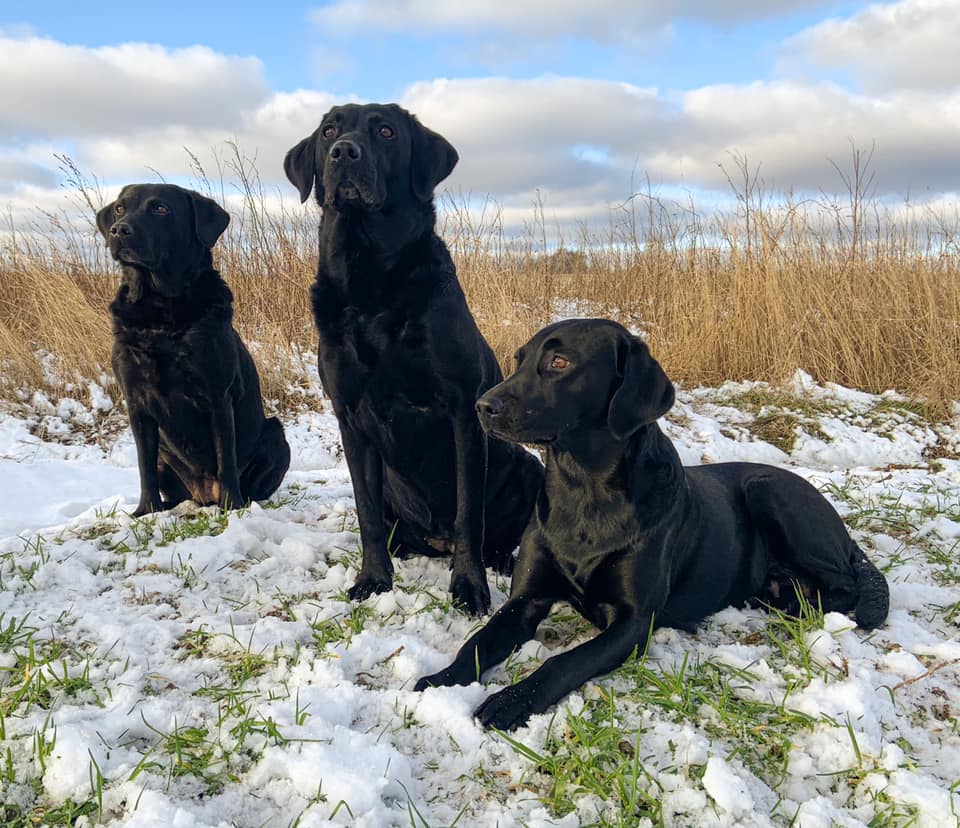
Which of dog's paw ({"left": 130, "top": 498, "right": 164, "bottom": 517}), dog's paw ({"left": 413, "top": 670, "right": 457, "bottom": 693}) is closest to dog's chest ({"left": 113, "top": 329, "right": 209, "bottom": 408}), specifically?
dog's paw ({"left": 130, "top": 498, "right": 164, "bottom": 517})

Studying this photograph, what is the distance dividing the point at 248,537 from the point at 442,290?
1.37m

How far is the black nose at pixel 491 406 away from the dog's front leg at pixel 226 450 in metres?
1.86

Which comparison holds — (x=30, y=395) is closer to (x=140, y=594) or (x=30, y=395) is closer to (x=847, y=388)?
(x=140, y=594)

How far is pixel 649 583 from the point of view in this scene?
231 centimetres

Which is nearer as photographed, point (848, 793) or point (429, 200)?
point (848, 793)

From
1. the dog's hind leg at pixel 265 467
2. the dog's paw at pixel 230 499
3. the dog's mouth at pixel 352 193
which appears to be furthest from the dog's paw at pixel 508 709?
the dog's hind leg at pixel 265 467

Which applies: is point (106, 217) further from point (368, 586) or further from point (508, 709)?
point (508, 709)

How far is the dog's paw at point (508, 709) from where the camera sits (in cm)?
188

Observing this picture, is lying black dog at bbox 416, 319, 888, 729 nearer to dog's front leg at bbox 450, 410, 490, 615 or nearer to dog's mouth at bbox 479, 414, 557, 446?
dog's mouth at bbox 479, 414, 557, 446

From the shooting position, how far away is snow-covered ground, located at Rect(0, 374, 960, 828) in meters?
1.62

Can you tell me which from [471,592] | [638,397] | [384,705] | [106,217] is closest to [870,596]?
[638,397]

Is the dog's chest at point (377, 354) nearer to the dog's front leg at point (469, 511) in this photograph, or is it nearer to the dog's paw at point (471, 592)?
the dog's front leg at point (469, 511)

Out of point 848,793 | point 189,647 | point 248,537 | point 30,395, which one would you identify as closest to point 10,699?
point 189,647

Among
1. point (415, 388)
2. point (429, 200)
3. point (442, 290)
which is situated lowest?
point (415, 388)
